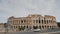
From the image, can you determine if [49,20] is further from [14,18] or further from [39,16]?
[14,18]

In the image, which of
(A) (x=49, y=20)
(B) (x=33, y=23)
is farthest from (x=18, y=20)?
(A) (x=49, y=20)

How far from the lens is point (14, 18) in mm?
35969

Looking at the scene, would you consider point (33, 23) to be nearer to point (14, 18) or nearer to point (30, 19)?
point (30, 19)

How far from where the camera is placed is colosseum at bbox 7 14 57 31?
1432 inches

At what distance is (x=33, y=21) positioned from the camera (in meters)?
37.4

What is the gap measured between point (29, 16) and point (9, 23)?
4.91 metres

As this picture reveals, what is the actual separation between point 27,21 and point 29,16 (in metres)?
1.29

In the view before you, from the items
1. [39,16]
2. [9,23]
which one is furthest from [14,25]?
[39,16]

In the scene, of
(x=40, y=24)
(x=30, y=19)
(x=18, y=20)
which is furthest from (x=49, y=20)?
(x=18, y=20)

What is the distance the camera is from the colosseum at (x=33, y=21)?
36.4m

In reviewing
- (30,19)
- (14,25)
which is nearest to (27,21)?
(30,19)

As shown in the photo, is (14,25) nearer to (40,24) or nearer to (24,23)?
(24,23)

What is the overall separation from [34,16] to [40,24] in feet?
7.93

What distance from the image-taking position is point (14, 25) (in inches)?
1430
